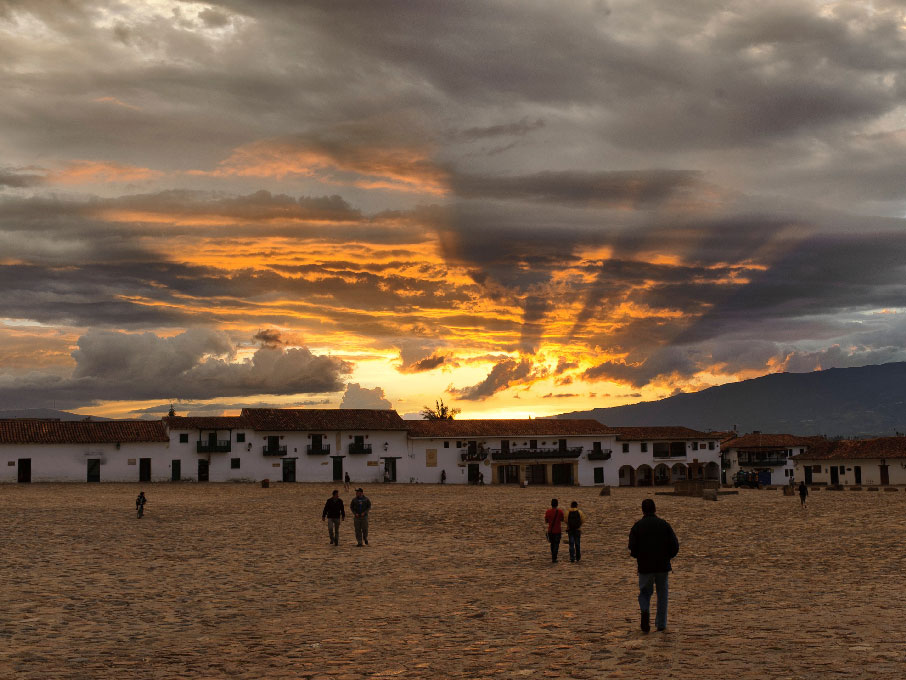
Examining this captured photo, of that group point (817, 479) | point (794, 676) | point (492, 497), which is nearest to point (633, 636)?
point (794, 676)

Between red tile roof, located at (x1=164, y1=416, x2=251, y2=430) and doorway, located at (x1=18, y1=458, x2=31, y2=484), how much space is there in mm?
11163

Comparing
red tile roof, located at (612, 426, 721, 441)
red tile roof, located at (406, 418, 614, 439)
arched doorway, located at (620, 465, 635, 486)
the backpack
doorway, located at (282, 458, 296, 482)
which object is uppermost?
red tile roof, located at (406, 418, 614, 439)

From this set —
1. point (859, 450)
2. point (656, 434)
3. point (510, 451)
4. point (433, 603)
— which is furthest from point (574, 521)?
point (859, 450)

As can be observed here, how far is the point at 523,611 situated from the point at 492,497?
129 ft

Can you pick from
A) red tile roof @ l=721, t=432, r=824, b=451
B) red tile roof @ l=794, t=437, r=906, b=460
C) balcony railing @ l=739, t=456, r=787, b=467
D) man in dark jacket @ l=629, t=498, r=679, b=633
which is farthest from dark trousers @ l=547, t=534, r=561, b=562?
red tile roof @ l=721, t=432, r=824, b=451

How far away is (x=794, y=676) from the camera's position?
9.57 metres

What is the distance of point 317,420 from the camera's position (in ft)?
261

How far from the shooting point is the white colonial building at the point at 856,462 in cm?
8381

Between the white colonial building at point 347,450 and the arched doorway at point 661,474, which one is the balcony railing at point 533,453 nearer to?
A: the white colonial building at point 347,450

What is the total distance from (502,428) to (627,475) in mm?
14817

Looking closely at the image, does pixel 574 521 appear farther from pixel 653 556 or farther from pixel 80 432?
pixel 80 432

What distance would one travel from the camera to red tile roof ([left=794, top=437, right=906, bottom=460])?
8394 centimetres

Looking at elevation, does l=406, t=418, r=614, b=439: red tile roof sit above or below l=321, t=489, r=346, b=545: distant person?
above

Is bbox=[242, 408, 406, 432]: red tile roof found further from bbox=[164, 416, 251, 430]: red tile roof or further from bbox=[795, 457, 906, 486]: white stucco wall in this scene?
bbox=[795, 457, 906, 486]: white stucco wall
